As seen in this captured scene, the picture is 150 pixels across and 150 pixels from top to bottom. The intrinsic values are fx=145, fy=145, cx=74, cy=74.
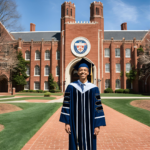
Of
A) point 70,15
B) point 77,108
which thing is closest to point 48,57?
point 70,15

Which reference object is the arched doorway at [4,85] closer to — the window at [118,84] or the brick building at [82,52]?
the brick building at [82,52]

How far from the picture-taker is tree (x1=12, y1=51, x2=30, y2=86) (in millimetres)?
32688

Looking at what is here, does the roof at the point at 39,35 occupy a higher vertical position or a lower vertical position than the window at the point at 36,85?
higher

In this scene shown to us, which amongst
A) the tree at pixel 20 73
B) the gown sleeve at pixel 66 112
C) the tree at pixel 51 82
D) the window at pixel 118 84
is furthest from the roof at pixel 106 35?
the gown sleeve at pixel 66 112

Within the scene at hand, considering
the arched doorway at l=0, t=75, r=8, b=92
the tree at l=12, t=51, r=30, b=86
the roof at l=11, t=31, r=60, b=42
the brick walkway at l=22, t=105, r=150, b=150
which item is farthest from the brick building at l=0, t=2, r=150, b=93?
the brick walkway at l=22, t=105, r=150, b=150

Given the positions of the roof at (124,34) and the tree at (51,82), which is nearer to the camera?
the tree at (51,82)

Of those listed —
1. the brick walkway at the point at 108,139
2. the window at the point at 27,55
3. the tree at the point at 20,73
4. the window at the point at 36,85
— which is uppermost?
the window at the point at 27,55

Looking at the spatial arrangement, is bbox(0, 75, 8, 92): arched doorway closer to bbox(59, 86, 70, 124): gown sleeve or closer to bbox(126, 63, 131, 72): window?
bbox(126, 63, 131, 72): window

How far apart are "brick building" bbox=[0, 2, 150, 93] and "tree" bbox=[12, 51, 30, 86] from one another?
1600 mm

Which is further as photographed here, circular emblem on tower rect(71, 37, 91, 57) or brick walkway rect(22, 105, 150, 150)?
circular emblem on tower rect(71, 37, 91, 57)

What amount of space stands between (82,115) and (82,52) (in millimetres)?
29179

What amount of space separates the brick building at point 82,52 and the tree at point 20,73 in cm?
160

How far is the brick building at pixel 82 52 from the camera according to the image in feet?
104

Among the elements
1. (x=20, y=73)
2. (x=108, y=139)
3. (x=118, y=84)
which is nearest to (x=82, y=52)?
(x=118, y=84)
